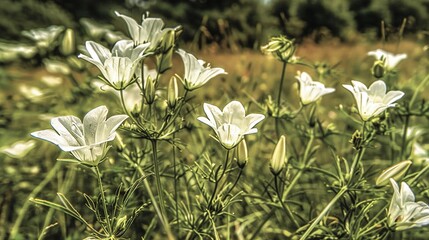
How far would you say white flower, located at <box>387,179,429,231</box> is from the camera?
0.79 metres

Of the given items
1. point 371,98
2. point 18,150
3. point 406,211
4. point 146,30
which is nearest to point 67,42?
point 18,150

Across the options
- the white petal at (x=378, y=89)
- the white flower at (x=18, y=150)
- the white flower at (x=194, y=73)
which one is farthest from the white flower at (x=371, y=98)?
the white flower at (x=18, y=150)

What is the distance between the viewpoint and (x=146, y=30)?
856 millimetres

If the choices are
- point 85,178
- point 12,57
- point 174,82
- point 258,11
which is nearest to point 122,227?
point 174,82

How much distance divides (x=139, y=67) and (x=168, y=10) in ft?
43.0

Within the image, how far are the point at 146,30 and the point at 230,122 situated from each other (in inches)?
8.3

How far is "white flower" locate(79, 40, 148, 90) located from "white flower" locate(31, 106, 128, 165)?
0.17 ft

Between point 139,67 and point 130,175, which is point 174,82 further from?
point 130,175

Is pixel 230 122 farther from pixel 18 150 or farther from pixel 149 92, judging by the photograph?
pixel 18 150

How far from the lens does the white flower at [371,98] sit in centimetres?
86

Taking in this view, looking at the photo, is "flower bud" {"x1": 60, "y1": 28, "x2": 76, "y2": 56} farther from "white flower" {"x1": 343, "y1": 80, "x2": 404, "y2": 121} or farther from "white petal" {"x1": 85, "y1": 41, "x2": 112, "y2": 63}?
"white flower" {"x1": 343, "y1": 80, "x2": 404, "y2": 121}

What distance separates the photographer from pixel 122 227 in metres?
0.76

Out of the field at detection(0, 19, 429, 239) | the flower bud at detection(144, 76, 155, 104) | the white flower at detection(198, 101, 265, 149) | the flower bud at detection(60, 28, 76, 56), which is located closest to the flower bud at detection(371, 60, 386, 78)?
the field at detection(0, 19, 429, 239)

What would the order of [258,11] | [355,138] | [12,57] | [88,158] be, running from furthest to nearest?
[258,11] < [12,57] < [355,138] < [88,158]
